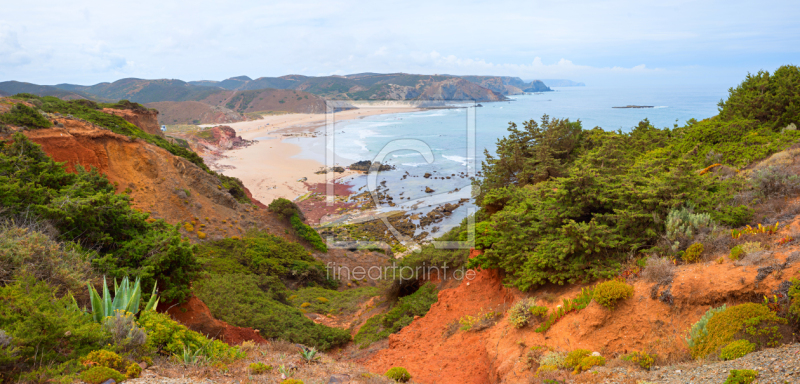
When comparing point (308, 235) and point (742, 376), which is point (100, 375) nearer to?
point (742, 376)

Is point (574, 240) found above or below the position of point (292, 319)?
above

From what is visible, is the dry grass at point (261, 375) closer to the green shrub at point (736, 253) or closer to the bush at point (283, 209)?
the green shrub at point (736, 253)

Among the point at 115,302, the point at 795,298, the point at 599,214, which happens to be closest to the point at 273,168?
the point at 115,302

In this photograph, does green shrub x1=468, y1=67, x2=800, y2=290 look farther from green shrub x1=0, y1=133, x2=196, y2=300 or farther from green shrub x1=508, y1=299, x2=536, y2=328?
green shrub x1=0, y1=133, x2=196, y2=300

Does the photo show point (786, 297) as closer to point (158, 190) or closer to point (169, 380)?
point (169, 380)

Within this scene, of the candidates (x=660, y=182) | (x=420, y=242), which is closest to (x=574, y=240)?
(x=660, y=182)

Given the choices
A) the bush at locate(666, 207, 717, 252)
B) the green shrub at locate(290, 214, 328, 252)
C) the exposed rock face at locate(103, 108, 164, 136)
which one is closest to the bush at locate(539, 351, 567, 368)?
the bush at locate(666, 207, 717, 252)
